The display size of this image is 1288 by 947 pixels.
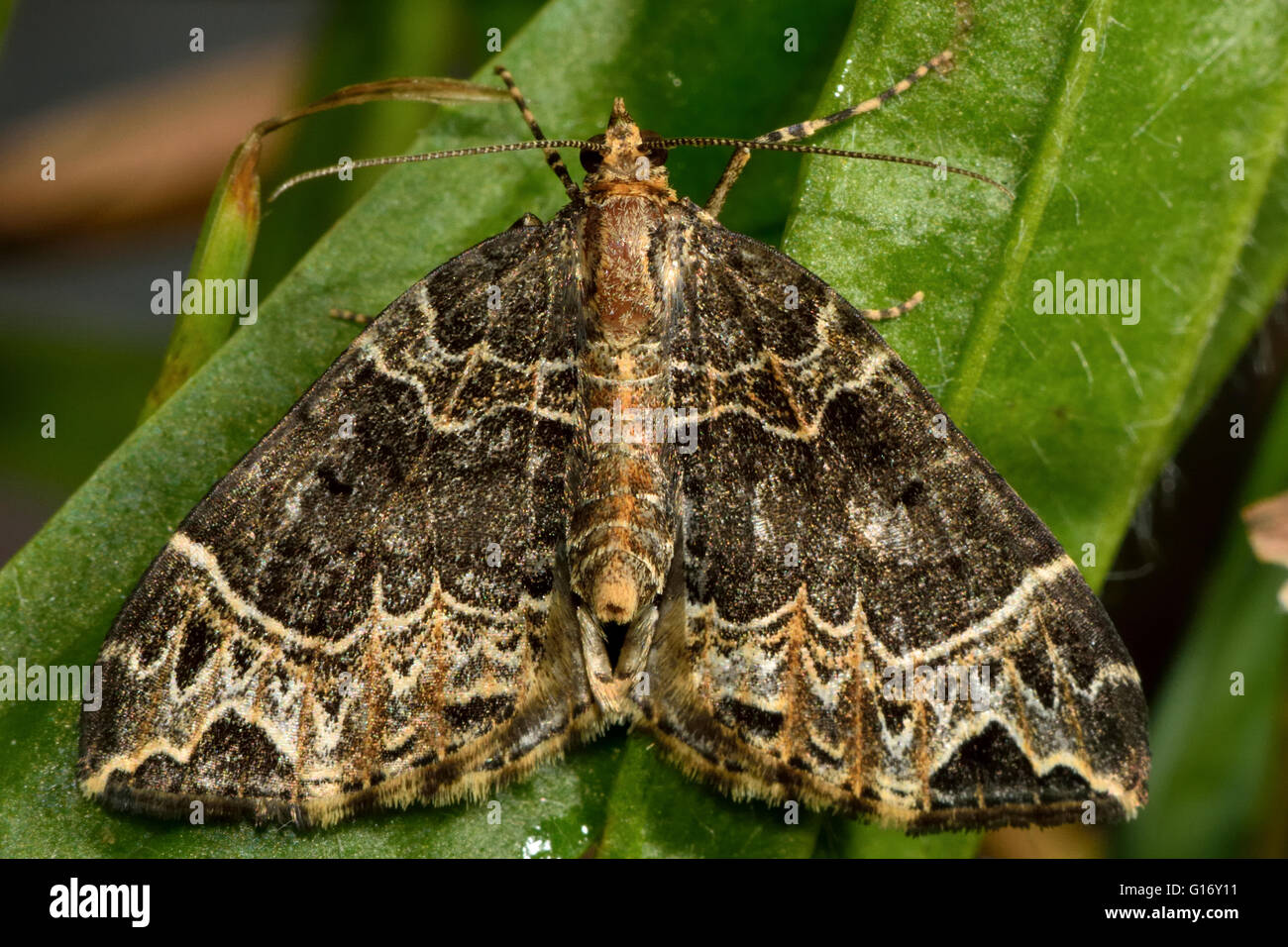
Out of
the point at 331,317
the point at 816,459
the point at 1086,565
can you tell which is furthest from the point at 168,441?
the point at 1086,565

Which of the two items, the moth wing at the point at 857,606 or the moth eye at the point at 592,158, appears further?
the moth eye at the point at 592,158

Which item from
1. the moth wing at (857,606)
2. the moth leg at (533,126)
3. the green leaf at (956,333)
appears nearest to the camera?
the moth wing at (857,606)

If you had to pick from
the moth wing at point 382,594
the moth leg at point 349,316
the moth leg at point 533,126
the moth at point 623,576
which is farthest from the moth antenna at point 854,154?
the moth leg at point 349,316

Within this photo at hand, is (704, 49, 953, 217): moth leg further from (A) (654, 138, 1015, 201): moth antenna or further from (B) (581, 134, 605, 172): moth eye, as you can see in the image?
(B) (581, 134, 605, 172): moth eye

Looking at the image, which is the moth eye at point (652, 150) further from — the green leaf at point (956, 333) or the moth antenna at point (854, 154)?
the green leaf at point (956, 333)

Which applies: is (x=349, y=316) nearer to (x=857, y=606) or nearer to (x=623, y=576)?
(x=623, y=576)
